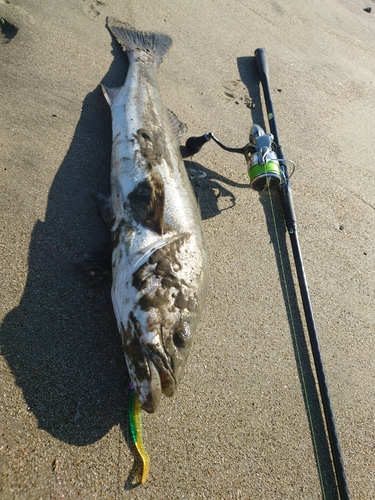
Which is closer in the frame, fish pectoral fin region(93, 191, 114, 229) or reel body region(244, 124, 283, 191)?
fish pectoral fin region(93, 191, 114, 229)

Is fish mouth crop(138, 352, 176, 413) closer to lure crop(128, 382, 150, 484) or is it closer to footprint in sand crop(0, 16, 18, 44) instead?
lure crop(128, 382, 150, 484)

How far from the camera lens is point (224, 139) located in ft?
16.3

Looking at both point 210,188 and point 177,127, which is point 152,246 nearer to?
point 210,188

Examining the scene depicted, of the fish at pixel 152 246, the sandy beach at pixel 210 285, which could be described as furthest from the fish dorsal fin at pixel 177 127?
the sandy beach at pixel 210 285

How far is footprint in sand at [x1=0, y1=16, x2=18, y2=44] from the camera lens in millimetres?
4570

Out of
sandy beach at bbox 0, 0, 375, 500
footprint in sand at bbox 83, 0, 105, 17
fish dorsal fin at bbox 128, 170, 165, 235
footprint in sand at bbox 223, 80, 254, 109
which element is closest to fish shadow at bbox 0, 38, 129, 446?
sandy beach at bbox 0, 0, 375, 500

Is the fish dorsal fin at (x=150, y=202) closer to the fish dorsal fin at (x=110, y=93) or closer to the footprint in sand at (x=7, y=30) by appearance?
the fish dorsal fin at (x=110, y=93)

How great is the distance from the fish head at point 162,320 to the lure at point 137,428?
186 millimetres

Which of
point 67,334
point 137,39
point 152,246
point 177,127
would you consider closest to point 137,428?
point 67,334

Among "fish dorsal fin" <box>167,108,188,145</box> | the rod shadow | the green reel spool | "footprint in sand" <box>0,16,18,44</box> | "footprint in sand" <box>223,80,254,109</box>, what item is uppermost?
"footprint in sand" <box>223,80,254,109</box>

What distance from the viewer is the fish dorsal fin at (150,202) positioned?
3.21 m

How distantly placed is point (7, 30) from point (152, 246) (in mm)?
3688

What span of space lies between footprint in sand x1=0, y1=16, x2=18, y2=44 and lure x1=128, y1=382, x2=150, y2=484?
4440mm

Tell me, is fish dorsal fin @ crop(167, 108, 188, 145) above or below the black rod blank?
above
